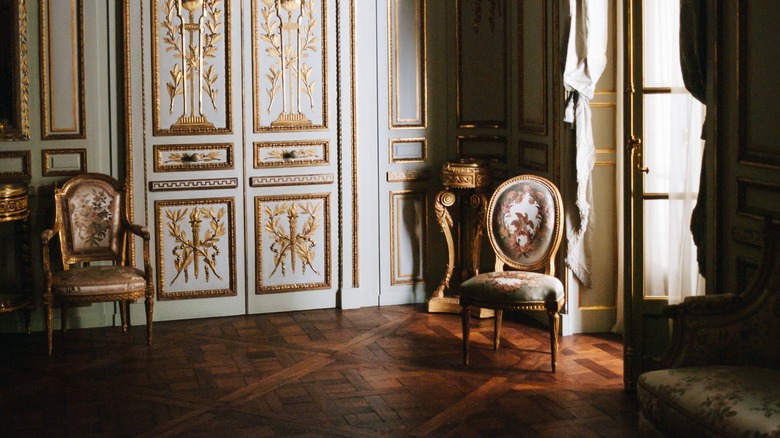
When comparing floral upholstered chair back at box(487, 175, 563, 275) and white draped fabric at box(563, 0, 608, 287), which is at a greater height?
white draped fabric at box(563, 0, 608, 287)

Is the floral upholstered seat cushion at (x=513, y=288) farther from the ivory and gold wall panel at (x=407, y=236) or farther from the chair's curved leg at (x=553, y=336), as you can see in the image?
the ivory and gold wall panel at (x=407, y=236)

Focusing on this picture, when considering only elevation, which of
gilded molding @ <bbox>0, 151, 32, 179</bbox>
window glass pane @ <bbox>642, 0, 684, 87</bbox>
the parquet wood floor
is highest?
window glass pane @ <bbox>642, 0, 684, 87</bbox>

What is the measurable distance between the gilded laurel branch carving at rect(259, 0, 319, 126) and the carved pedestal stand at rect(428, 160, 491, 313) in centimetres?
88

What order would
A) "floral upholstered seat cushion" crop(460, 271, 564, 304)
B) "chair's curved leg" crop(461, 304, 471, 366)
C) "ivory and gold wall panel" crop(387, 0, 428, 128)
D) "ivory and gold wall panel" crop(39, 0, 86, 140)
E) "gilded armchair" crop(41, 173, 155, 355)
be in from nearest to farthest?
"floral upholstered seat cushion" crop(460, 271, 564, 304), "chair's curved leg" crop(461, 304, 471, 366), "gilded armchair" crop(41, 173, 155, 355), "ivory and gold wall panel" crop(39, 0, 86, 140), "ivory and gold wall panel" crop(387, 0, 428, 128)

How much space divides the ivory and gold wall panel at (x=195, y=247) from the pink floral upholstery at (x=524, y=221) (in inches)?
62.3

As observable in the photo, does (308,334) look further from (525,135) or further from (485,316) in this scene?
(525,135)

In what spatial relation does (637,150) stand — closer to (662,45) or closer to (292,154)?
(662,45)

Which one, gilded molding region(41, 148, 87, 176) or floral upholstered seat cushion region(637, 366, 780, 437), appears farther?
gilded molding region(41, 148, 87, 176)

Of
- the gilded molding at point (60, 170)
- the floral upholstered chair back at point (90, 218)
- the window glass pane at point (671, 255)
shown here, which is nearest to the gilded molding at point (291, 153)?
the floral upholstered chair back at point (90, 218)

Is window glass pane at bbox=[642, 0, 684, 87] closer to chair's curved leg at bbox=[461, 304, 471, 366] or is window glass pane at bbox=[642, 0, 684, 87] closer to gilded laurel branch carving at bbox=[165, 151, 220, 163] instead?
chair's curved leg at bbox=[461, 304, 471, 366]

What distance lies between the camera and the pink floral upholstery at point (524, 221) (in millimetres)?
5109

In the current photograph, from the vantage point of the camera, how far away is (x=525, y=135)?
5.85m

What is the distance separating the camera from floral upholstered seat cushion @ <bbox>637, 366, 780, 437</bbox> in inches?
119

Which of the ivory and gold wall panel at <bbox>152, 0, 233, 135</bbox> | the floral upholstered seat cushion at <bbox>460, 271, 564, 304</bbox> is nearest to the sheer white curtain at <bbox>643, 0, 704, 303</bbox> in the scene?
the floral upholstered seat cushion at <bbox>460, 271, 564, 304</bbox>
